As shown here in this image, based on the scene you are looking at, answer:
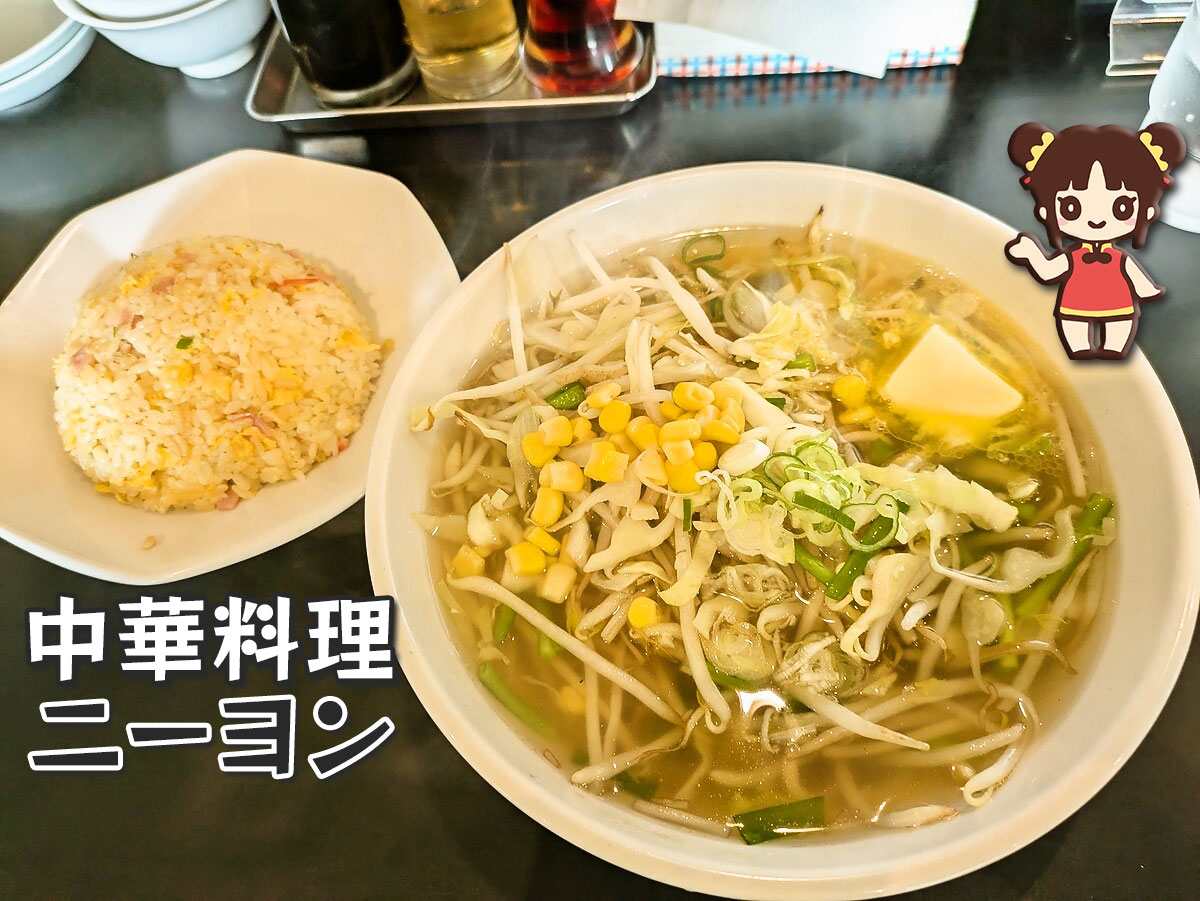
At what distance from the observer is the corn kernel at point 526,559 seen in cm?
129

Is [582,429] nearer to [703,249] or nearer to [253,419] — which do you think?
[703,249]

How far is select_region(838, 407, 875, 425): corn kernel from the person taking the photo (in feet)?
4.59

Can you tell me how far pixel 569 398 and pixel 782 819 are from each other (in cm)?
74

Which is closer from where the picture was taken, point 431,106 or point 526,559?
point 526,559

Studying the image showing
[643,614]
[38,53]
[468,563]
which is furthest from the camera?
[38,53]

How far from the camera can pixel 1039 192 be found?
1246mm

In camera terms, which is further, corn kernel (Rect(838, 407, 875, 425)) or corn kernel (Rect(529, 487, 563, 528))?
corn kernel (Rect(838, 407, 875, 425))

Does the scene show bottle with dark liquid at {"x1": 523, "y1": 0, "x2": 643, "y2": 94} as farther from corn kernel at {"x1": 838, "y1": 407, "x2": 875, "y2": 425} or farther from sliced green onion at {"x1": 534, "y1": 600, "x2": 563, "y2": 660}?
sliced green onion at {"x1": 534, "y1": 600, "x2": 563, "y2": 660}

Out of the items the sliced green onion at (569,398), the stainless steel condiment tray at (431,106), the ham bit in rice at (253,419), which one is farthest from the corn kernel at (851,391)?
the ham bit in rice at (253,419)

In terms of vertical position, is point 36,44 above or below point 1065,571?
above

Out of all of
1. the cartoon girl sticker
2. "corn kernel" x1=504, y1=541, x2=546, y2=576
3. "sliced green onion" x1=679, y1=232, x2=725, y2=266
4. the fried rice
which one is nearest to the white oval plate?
the fried rice

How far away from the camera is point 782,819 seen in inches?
44.7

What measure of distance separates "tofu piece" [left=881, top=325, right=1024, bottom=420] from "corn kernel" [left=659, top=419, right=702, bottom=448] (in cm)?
41

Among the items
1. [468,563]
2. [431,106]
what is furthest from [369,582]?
[431,106]
